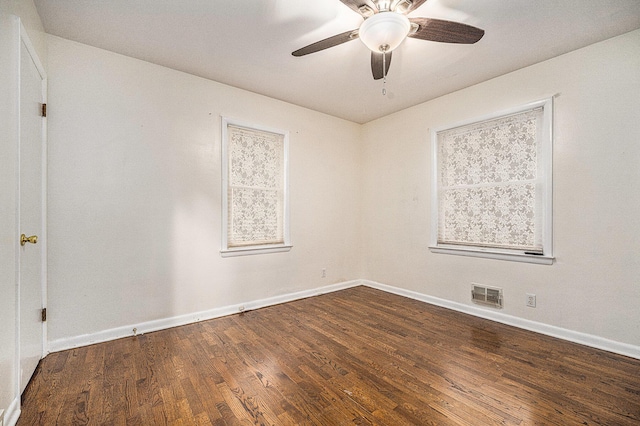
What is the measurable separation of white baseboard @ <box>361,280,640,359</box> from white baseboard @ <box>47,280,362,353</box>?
158 cm

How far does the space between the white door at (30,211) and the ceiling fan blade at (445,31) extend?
8.52ft

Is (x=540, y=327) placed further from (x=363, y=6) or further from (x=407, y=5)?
(x=363, y=6)

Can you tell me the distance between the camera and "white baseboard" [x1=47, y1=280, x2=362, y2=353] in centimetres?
247

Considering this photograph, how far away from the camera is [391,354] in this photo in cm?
238

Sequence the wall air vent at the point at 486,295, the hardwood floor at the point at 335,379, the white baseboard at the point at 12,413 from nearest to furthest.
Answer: the white baseboard at the point at 12,413
the hardwood floor at the point at 335,379
the wall air vent at the point at 486,295

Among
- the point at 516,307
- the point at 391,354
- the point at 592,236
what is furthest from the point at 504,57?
the point at 391,354

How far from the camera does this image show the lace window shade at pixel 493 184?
2.96 metres

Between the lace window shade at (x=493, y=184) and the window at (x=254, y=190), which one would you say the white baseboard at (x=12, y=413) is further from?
the lace window shade at (x=493, y=184)

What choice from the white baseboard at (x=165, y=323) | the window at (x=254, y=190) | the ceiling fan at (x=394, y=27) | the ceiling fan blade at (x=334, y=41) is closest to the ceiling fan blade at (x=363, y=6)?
the ceiling fan at (x=394, y=27)

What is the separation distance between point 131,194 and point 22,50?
128 centimetres

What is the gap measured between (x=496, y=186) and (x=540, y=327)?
1.50 m

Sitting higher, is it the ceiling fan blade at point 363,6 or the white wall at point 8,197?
the ceiling fan blade at point 363,6

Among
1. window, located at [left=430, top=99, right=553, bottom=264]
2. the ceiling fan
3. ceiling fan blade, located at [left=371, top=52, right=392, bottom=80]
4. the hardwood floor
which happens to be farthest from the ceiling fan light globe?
the hardwood floor

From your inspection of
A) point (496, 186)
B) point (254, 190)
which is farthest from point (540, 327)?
point (254, 190)
